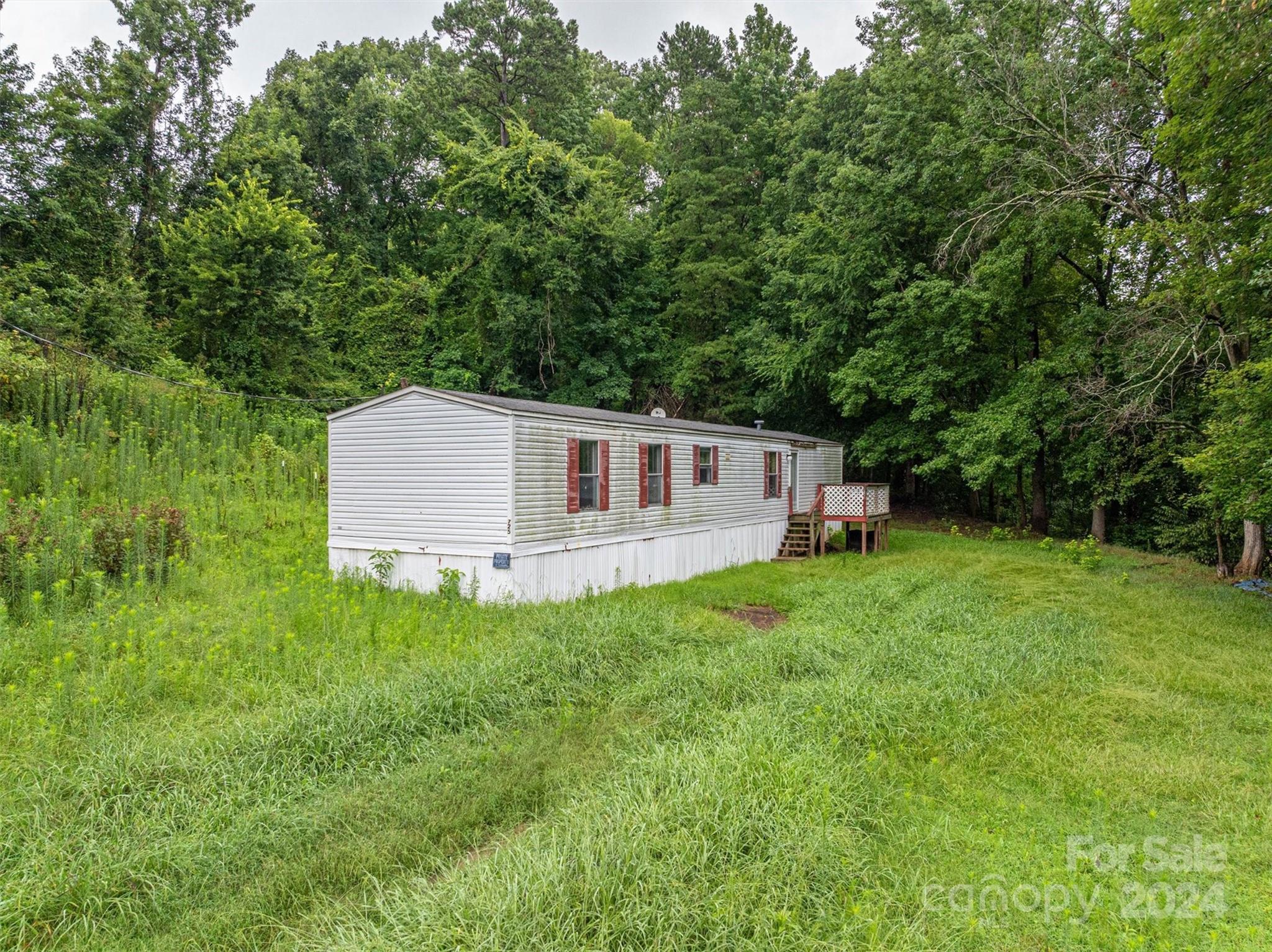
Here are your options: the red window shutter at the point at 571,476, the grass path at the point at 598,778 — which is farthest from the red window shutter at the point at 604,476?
the grass path at the point at 598,778

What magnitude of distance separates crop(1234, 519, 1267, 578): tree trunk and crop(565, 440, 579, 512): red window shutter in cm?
1216

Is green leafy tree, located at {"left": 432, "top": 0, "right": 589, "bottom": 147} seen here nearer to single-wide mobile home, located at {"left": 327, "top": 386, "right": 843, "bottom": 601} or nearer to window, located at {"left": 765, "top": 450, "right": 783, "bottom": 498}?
window, located at {"left": 765, "top": 450, "right": 783, "bottom": 498}

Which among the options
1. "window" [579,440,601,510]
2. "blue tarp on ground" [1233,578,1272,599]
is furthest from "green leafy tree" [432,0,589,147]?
"blue tarp on ground" [1233,578,1272,599]

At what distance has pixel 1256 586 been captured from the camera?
1042 cm

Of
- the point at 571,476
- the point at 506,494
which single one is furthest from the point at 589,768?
the point at 571,476

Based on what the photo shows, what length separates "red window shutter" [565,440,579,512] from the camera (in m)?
9.87

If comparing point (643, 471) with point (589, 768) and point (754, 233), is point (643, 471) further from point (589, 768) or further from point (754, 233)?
point (754, 233)

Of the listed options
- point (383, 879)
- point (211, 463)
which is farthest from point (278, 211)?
point (383, 879)

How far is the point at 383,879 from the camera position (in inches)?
133

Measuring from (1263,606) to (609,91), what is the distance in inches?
1433

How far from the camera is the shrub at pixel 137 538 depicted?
7.82 meters

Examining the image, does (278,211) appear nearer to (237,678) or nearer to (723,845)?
(237,678)

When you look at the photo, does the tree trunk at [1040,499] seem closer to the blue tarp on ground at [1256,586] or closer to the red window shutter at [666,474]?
the blue tarp on ground at [1256,586]

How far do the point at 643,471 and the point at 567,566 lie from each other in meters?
2.50
